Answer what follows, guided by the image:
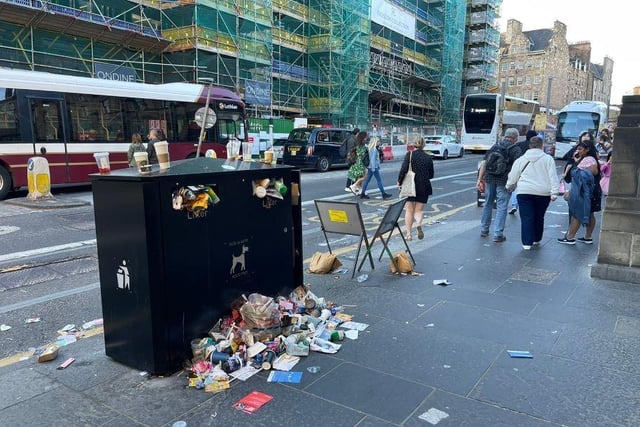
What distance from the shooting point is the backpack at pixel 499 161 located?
7.75 metres

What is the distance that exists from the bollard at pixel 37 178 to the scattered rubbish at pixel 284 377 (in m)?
11.4

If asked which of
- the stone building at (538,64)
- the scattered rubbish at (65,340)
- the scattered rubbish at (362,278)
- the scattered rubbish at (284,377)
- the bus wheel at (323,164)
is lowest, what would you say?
the scattered rubbish at (65,340)


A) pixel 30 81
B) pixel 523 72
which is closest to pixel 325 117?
pixel 30 81

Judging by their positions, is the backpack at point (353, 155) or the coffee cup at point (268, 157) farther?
the backpack at point (353, 155)

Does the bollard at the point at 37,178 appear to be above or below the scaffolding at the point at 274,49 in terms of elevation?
below

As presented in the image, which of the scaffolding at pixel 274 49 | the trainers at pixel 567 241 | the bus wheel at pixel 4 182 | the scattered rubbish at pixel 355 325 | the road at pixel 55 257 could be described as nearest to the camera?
the scattered rubbish at pixel 355 325

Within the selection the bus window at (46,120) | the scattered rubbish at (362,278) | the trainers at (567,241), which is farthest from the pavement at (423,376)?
the bus window at (46,120)

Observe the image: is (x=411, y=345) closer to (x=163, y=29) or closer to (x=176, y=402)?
(x=176, y=402)

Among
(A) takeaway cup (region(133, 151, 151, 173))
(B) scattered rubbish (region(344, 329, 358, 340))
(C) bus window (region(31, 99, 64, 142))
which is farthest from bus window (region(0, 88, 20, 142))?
(B) scattered rubbish (region(344, 329, 358, 340))

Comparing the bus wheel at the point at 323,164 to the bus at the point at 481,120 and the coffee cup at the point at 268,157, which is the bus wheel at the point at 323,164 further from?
the coffee cup at the point at 268,157

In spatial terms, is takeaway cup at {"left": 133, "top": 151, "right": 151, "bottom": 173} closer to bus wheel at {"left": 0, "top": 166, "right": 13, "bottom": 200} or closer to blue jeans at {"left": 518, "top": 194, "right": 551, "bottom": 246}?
blue jeans at {"left": 518, "top": 194, "right": 551, "bottom": 246}

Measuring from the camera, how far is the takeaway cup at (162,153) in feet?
11.2

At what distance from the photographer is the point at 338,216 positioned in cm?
578

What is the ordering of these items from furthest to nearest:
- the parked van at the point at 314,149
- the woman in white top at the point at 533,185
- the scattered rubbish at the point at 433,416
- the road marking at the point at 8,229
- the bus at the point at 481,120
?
the bus at the point at 481,120
the parked van at the point at 314,149
the road marking at the point at 8,229
the woman in white top at the point at 533,185
the scattered rubbish at the point at 433,416
